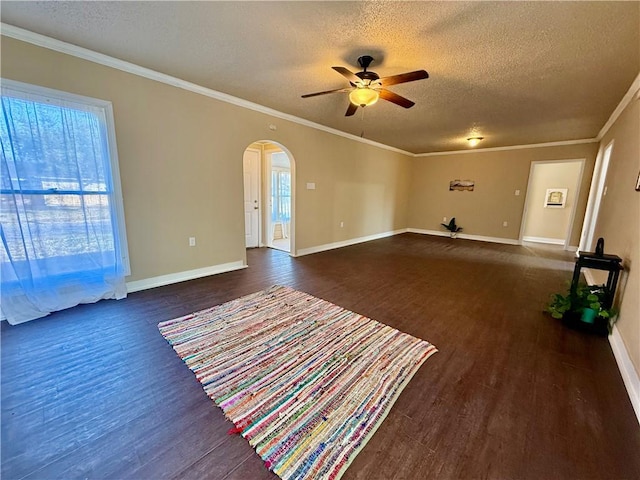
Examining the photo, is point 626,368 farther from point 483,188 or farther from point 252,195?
point 483,188

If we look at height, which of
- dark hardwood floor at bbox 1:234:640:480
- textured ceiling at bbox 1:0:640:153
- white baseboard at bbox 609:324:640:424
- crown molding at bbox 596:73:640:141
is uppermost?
textured ceiling at bbox 1:0:640:153

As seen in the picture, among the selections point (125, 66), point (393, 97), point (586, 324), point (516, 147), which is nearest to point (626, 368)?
point (586, 324)

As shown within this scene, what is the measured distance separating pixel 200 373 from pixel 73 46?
314 cm

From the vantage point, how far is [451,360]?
2055 mm

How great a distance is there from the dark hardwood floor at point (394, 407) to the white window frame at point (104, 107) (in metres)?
0.75

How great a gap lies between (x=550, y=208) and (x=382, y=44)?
7343 mm

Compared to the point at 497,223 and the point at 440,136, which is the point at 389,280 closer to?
the point at 440,136

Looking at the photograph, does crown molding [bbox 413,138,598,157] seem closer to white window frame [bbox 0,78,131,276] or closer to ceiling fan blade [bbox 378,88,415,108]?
ceiling fan blade [bbox 378,88,415,108]

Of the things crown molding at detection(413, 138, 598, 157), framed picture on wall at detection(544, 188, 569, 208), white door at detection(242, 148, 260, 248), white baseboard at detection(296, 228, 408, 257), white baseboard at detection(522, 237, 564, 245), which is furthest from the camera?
white baseboard at detection(522, 237, 564, 245)

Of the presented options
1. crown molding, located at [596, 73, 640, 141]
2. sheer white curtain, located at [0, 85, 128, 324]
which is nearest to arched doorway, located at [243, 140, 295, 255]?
sheer white curtain, located at [0, 85, 128, 324]

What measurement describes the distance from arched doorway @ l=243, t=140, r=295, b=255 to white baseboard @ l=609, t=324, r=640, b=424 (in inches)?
164

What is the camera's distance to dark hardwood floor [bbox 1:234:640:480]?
1.25 meters

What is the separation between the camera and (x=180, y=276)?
3561mm

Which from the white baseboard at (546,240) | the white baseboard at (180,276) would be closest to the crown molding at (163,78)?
the white baseboard at (180,276)
